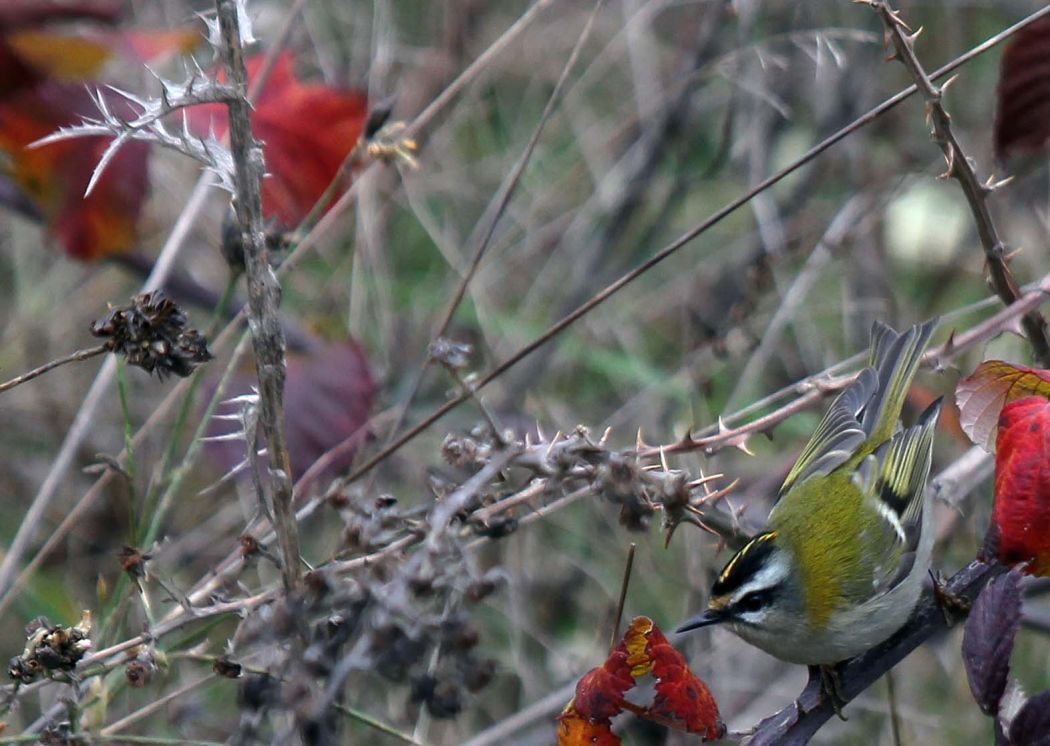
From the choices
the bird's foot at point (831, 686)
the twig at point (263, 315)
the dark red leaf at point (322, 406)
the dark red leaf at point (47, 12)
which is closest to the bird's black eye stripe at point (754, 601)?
the bird's foot at point (831, 686)

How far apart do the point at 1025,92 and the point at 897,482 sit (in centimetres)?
97

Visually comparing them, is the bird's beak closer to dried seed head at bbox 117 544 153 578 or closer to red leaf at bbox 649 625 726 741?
red leaf at bbox 649 625 726 741

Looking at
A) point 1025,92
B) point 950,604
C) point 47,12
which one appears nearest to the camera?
→ point 950,604

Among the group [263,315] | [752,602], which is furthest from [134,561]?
[752,602]

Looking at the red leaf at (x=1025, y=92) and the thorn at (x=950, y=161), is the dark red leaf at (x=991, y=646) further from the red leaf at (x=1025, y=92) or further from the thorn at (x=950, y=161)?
the red leaf at (x=1025, y=92)

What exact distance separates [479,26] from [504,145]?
0.50 m

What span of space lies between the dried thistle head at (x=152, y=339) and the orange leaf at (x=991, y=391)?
45.0 inches

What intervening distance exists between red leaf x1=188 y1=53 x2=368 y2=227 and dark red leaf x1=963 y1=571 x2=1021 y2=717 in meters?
1.69

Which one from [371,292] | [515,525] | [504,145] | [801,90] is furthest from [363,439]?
[801,90]

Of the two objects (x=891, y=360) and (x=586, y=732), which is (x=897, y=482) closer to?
(x=891, y=360)

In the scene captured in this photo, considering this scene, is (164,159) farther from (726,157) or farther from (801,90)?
(801,90)

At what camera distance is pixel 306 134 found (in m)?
2.62

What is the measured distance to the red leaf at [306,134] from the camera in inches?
102

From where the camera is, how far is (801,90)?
16.9ft
